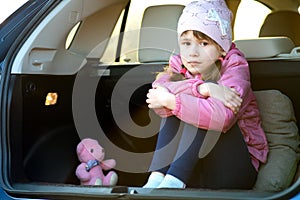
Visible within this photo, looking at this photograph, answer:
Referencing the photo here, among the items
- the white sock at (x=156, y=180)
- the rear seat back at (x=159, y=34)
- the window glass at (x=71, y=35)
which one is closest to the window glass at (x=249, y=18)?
the rear seat back at (x=159, y=34)

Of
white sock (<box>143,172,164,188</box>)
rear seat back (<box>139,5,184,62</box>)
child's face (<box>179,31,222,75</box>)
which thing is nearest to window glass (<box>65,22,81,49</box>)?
rear seat back (<box>139,5,184,62</box>)

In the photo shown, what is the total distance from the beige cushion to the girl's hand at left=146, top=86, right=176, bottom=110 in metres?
0.44

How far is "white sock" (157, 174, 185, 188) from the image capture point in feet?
6.31

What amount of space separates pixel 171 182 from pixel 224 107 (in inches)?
11.7

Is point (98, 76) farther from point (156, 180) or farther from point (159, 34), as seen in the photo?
point (156, 180)

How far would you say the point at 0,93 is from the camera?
2.06 meters

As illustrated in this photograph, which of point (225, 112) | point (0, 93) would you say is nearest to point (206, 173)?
point (225, 112)

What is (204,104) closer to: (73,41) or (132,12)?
(73,41)

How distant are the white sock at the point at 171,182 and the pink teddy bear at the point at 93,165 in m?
0.58

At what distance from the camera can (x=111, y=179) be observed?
2500mm

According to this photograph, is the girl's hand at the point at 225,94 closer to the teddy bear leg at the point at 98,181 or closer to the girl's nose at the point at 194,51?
the girl's nose at the point at 194,51

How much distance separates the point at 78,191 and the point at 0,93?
0.48m

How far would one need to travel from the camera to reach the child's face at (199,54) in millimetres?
2127

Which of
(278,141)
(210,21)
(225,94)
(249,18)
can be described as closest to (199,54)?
(210,21)
